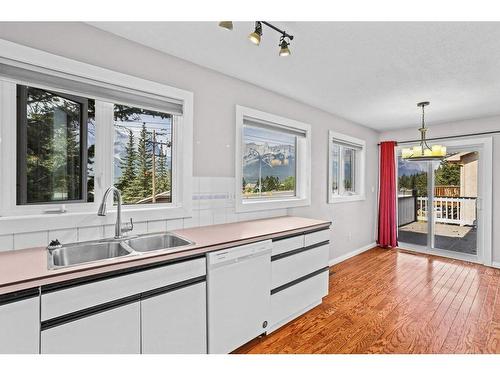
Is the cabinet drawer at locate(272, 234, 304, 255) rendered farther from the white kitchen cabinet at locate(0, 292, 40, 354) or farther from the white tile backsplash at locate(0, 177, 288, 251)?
the white kitchen cabinet at locate(0, 292, 40, 354)

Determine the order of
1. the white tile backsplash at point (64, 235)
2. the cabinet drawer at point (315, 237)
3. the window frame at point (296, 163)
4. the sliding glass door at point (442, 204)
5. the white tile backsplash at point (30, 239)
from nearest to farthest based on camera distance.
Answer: the white tile backsplash at point (30, 239), the white tile backsplash at point (64, 235), the cabinet drawer at point (315, 237), the window frame at point (296, 163), the sliding glass door at point (442, 204)

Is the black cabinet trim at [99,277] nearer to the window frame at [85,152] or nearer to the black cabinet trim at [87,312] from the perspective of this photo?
the black cabinet trim at [87,312]

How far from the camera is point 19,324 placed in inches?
44.7

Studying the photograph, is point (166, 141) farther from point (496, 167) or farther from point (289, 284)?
point (496, 167)

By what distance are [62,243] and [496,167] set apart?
5.61 metres

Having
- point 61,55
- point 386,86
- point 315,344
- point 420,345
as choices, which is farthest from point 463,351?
point 61,55

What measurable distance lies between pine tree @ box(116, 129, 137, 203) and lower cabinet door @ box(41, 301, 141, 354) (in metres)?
1.01

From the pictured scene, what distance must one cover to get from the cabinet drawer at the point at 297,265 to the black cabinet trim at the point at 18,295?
61.6 inches

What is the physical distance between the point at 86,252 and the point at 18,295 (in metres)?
0.65

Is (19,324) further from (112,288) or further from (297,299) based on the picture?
(297,299)

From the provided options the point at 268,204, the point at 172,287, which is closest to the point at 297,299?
the point at 268,204

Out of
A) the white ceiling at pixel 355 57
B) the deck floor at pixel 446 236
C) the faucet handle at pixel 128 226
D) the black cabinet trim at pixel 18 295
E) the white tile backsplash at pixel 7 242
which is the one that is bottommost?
the deck floor at pixel 446 236

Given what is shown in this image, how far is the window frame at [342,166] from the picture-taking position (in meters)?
3.94

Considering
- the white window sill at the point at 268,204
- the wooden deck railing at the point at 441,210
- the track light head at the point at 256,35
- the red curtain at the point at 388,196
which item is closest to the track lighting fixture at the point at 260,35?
the track light head at the point at 256,35
